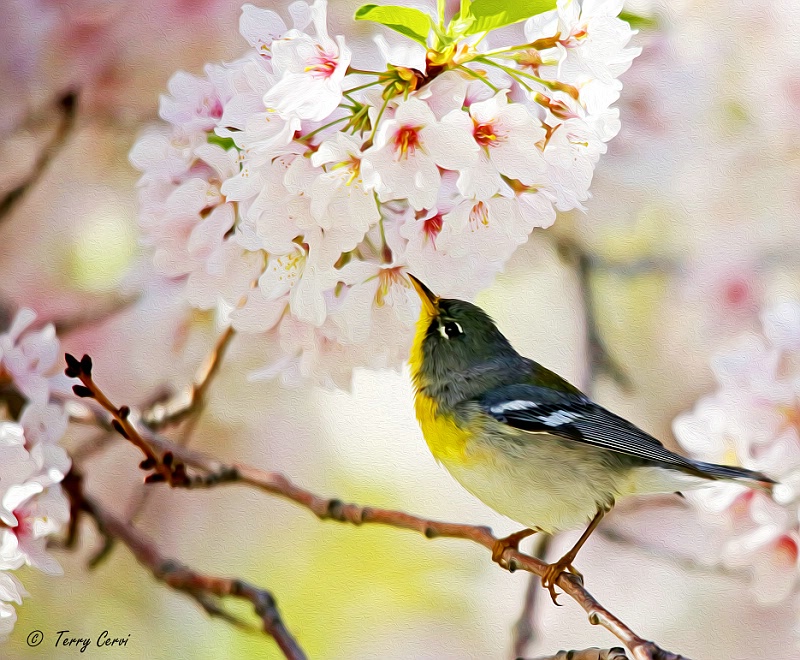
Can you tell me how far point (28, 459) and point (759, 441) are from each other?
39.5 inches

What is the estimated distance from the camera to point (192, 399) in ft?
3.83

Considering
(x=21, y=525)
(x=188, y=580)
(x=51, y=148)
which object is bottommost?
(x=188, y=580)

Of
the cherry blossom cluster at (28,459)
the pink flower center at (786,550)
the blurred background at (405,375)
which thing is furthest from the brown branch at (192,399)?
the pink flower center at (786,550)

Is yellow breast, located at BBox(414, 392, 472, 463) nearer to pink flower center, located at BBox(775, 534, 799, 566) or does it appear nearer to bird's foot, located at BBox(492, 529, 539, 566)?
bird's foot, located at BBox(492, 529, 539, 566)

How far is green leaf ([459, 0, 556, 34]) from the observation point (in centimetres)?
81

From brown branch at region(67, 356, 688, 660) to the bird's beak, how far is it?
31cm

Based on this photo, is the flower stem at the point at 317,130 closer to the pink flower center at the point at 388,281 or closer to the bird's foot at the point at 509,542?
the pink flower center at the point at 388,281

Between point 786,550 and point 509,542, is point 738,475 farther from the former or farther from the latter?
point 509,542

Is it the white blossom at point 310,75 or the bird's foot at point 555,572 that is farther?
the bird's foot at point 555,572

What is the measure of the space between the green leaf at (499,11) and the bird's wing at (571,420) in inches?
18.6

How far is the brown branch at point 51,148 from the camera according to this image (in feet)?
3.92

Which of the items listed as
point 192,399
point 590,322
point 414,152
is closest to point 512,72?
point 414,152

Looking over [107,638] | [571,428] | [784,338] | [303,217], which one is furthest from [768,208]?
A: [107,638]

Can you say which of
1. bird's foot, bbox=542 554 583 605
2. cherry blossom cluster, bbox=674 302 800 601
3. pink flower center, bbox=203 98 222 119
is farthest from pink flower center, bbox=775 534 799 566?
pink flower center, bbox=203 98 222 119
